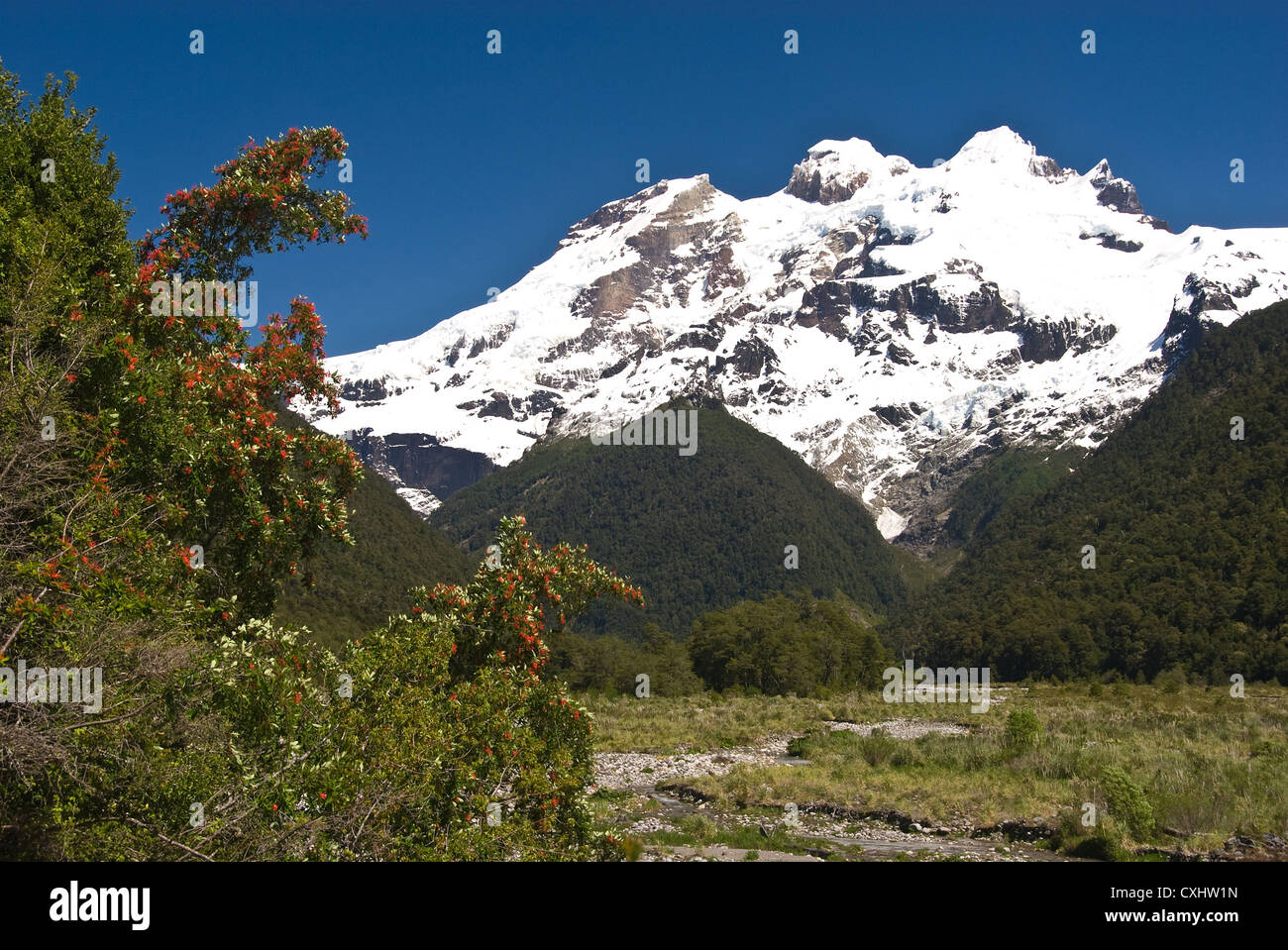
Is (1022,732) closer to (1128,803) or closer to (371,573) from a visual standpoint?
(1128,803)

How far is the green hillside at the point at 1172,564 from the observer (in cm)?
10938

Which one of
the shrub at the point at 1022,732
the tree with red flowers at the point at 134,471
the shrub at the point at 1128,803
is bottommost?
the shrub at the point at 1022,732

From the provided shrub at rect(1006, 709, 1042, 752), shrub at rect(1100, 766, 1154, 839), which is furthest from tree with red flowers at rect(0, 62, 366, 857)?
shrub at rect(1006, 709, 1042, 752)

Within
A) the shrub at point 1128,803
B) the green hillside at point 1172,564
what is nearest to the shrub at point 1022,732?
the shrub at point 1128,803

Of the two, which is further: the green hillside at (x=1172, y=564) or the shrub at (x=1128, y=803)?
the green hillside at (x=1172, y=564)

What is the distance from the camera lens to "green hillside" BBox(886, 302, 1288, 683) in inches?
4306

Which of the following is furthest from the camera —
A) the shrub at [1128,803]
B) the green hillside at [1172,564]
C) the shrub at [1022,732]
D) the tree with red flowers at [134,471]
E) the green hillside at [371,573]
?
the green hillside at [371,573]

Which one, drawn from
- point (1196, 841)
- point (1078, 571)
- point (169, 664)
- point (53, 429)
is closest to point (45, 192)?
point (53, 429)

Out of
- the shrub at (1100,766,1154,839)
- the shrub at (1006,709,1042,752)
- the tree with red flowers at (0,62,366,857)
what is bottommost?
the shrub at (1006,709,1042,752)

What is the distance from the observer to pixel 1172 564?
129625 millimetres

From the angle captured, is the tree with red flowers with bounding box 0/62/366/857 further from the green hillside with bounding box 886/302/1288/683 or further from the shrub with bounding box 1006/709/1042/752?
the green hillside with bounding box 886/302/1288/683

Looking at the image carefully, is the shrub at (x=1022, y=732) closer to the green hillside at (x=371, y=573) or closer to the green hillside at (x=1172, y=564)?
the green hillside at (x=1172, y=564)

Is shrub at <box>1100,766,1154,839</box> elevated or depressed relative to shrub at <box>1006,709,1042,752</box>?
elevated

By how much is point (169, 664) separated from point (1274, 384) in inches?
6776
